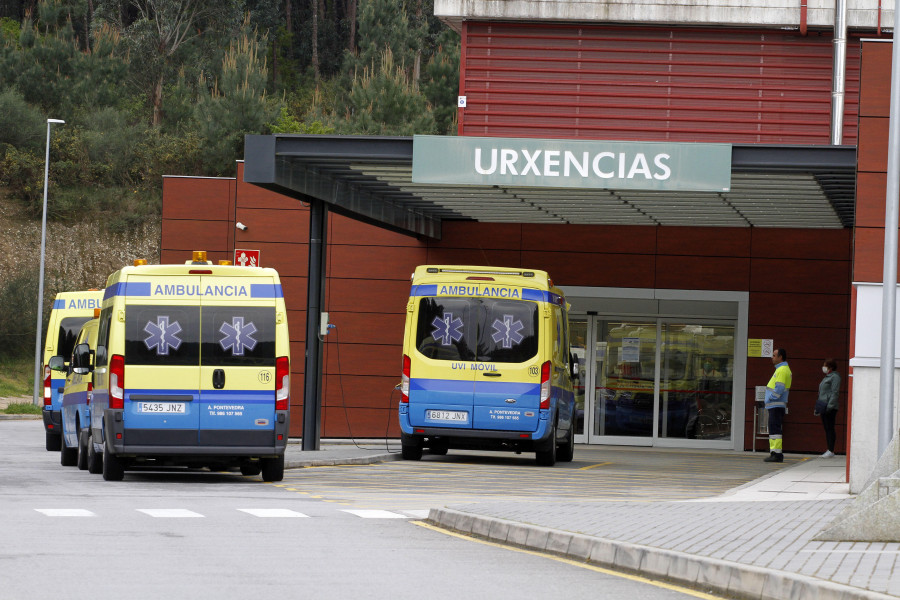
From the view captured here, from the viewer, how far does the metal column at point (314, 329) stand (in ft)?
68.1

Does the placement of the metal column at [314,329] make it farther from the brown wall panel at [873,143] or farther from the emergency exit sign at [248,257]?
the brown wall panel at [873,143]

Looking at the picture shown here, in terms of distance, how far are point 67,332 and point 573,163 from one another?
10431mm

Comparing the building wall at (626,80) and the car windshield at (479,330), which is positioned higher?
the building wall at (626,80)

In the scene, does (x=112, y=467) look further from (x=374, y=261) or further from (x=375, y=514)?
(x=374, y=261)

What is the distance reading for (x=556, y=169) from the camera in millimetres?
18234

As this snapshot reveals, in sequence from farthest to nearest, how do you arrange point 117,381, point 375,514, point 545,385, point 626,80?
1. point 626,80
2. point 545,385
3. point 117,381
4. point 375,514

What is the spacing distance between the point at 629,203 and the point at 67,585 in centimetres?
1564

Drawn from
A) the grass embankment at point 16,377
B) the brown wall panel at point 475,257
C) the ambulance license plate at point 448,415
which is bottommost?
the grass embankment at point 16,377

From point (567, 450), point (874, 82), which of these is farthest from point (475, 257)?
point (874, 82)

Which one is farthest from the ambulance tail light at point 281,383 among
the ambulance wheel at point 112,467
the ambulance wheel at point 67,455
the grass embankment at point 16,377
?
the grass embankment at point 16,377

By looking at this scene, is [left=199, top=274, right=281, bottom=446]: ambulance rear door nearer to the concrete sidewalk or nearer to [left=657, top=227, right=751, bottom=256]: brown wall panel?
the concrete sidewalk

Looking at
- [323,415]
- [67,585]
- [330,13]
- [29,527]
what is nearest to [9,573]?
[67,585]

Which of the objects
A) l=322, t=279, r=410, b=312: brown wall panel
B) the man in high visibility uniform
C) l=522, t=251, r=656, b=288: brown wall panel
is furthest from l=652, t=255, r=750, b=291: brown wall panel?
l=322, t=279, r=410, b=312: brown wall panel

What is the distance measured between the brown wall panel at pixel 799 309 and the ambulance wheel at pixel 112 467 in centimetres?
1414
